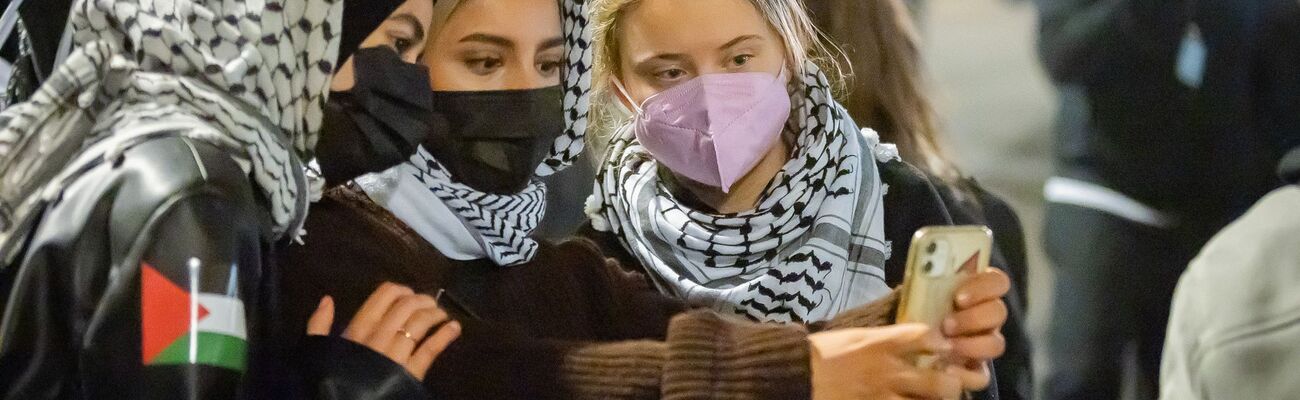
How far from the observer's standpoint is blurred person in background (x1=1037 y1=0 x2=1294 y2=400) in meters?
1.97

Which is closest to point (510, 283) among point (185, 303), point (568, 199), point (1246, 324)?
point (568, 199)

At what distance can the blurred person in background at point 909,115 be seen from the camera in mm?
2070

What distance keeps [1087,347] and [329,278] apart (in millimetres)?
1034

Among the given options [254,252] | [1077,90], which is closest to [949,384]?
[1077,90]

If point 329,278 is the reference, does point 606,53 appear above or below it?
above

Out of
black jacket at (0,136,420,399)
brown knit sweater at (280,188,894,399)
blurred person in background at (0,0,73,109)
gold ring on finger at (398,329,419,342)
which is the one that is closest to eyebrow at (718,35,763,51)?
brown knit sweater at (280,188,894,399)

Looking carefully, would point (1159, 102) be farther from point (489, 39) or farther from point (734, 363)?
point (489, 39)

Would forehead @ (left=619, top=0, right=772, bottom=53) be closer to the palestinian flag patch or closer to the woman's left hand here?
the woman's left hand

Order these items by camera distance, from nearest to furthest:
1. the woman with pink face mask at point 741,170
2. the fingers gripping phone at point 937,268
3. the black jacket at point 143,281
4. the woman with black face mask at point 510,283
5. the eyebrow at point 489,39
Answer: the black jacket at point 143,281, the fingers gripping phone at point 937,268, the woman with black face mask at point 510,283, the eyebrow at point 489,39, the woman with pink face mask at point 741,170

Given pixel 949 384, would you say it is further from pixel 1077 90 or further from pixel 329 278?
pixel 329 278

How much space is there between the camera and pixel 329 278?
1.83 meters

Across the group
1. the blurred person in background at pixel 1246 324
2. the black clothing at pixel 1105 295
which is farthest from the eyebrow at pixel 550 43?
the blurred person in background at pixel 1246 324

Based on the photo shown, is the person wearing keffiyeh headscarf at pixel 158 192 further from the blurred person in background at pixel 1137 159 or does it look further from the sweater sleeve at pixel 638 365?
the blurred person in background at pixel 1137 159

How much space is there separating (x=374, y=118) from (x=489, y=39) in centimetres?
23
